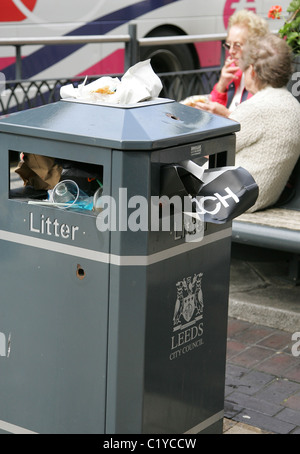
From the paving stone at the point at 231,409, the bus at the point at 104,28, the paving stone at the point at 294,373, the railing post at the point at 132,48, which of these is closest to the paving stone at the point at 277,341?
the paving stone at the point at 294,373

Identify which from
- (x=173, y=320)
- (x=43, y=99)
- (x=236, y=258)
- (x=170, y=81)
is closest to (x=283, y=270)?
(x=236, y=258)

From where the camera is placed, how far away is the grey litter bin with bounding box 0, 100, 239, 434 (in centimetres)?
265

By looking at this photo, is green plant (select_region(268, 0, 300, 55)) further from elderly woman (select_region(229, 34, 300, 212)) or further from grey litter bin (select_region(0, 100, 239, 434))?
grey litter bin (select_region(0, 100, 239, 434))

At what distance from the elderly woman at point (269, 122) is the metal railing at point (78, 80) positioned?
8.96 ft

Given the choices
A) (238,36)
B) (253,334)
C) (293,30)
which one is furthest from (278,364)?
(238,36)

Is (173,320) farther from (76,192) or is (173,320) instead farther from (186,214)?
(76,192)

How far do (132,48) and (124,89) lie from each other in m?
4.99

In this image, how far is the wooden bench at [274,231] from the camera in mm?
4324

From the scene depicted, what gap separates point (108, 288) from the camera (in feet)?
8.80

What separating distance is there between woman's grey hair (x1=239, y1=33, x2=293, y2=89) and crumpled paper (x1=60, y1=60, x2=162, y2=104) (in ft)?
5.90

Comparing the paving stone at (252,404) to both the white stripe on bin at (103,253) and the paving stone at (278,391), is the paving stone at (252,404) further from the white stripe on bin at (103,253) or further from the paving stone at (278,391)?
the white stripe on bin at (103,253)

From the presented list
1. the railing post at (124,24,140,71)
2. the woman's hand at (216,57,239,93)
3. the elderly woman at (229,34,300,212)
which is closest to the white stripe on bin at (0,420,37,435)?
the elderly woman at (229,34,300,212)

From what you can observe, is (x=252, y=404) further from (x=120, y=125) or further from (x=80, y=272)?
(x=120, y=125)

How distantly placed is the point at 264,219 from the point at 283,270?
0.60 metres
